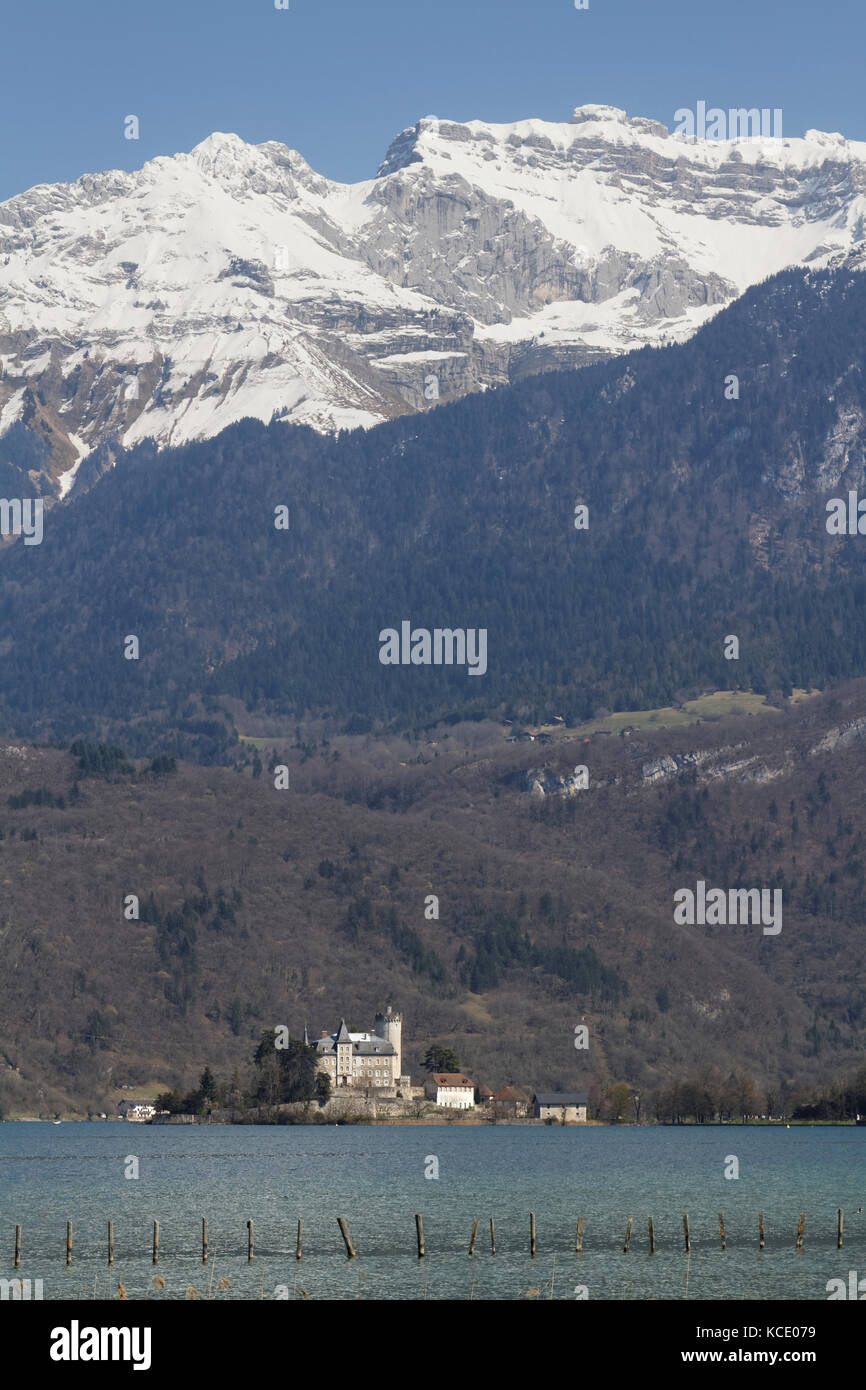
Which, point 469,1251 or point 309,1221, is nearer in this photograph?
point 469,1251
